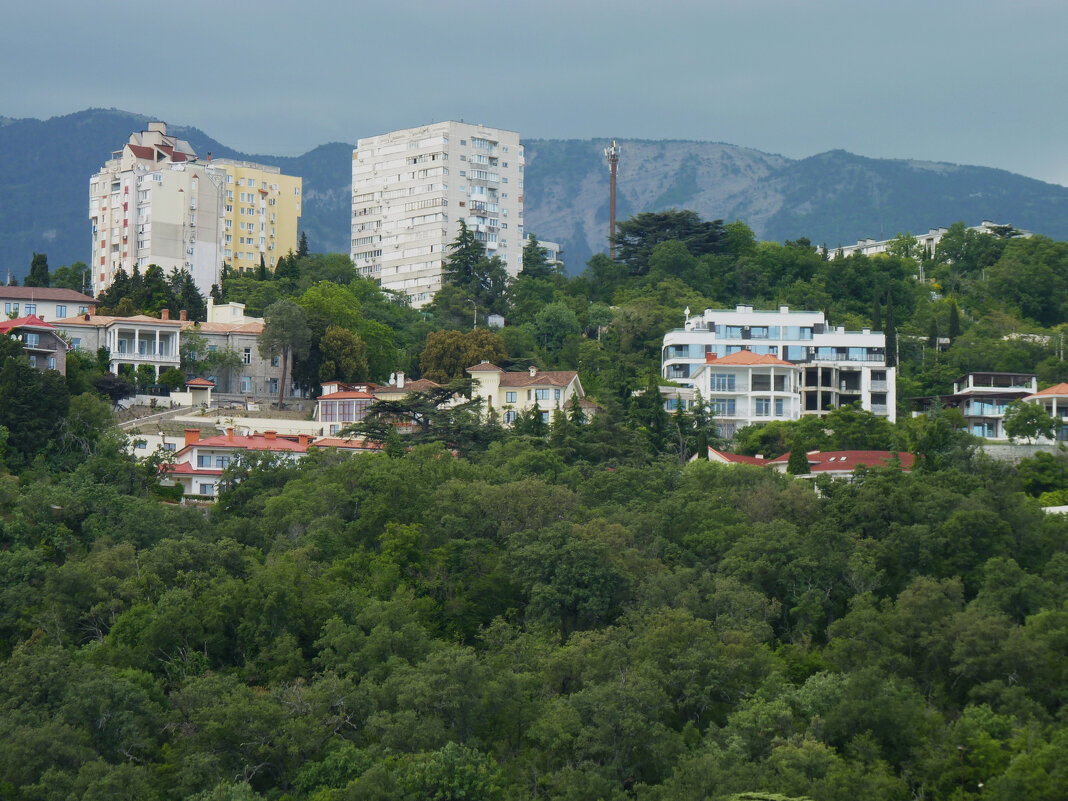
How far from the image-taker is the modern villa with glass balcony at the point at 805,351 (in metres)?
85.1

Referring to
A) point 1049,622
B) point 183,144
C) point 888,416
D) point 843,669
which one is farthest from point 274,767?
point 183,144

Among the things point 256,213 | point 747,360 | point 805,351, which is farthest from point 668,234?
point 256,213

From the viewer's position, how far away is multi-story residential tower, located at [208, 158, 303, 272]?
13175 centimetres

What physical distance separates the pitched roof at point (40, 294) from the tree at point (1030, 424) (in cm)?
5301

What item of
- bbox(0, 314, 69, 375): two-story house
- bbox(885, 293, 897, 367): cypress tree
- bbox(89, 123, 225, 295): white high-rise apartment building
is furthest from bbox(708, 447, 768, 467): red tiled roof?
bbox(89, 123, 225, 295): white high-rise apartment building

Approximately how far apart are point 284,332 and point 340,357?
3.87m

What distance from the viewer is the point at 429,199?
134875 mm

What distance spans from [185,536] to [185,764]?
13385 mm

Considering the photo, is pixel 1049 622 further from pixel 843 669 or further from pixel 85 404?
pixel 85 404

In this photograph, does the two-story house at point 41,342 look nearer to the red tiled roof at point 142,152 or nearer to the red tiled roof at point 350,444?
the red tiled roof at point 350,444

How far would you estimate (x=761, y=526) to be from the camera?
57250mm

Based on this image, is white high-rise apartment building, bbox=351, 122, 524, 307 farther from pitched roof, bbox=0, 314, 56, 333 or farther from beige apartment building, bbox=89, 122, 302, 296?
pitched roof, bbox=0, 314, 56, 333

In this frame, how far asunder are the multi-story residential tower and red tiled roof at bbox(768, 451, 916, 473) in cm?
6923

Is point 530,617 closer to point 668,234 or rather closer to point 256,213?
point 668,234
